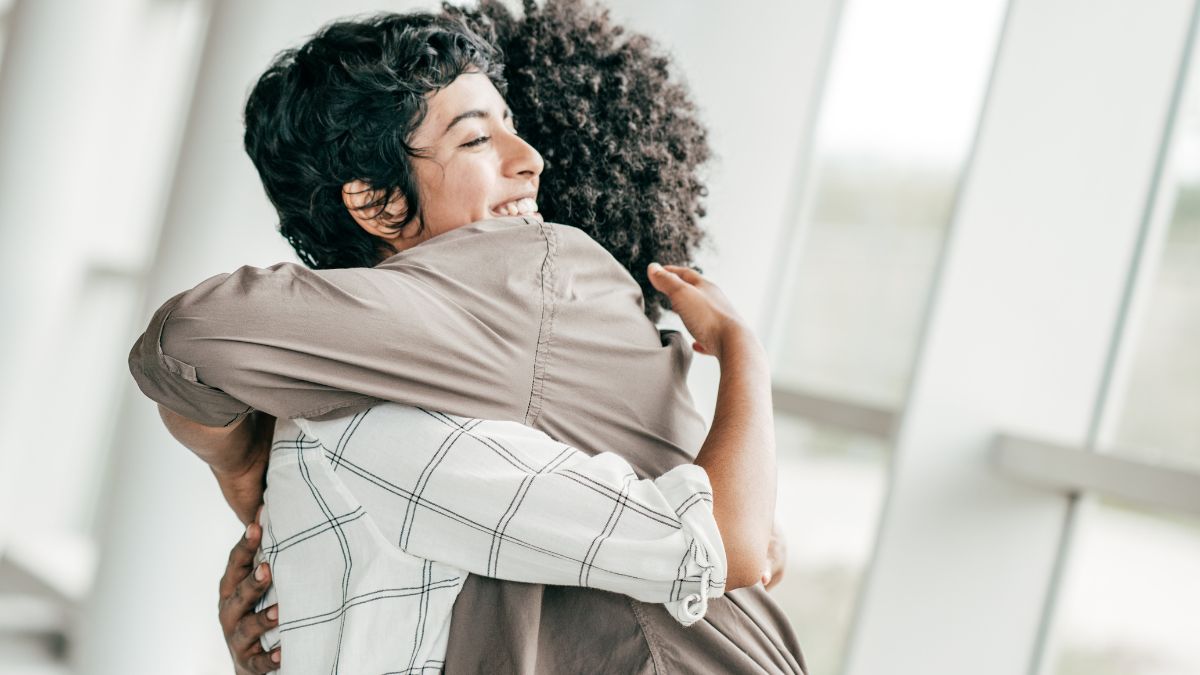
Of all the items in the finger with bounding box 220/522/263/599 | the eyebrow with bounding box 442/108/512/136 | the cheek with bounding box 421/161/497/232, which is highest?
the eyebrow with bounding box 442/108/512/136

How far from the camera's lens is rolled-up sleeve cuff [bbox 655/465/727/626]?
96 centimetres

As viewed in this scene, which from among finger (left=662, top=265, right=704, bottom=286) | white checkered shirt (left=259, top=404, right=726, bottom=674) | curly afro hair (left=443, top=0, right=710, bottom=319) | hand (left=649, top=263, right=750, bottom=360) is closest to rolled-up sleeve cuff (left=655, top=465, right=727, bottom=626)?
white checkered shirt (left=259, top=404, right=726, bottom=674)

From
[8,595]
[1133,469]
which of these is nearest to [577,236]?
[1133,469]

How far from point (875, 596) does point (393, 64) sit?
154cm

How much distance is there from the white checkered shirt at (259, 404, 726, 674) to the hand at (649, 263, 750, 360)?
0.84ft

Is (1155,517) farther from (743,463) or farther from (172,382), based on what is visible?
(172,382)

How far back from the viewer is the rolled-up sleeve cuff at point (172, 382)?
929 millimetres

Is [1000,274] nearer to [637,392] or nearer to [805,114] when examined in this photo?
→ [805,114]

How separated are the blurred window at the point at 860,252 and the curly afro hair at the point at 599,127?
4.84 ft

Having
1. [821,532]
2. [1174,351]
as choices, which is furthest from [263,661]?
[821,532]

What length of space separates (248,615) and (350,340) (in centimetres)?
48

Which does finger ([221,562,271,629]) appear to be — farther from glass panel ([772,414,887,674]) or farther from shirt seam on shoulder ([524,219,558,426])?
glass panel ([772,414,887,674])

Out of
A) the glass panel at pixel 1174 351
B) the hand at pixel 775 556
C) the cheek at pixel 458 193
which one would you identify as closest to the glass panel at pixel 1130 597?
the glass panel at pixel 1174 351

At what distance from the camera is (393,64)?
1.20 m
